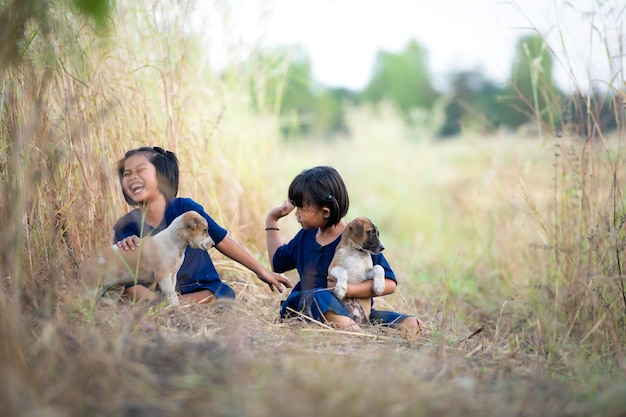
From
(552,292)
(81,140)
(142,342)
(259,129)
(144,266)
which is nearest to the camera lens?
(142,342)

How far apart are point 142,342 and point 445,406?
3.47 ft

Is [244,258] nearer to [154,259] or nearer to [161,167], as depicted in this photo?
[154,259]

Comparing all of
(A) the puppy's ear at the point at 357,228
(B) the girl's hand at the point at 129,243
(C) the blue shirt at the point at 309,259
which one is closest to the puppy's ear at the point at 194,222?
(B) the girl's hand at the point at 129,243

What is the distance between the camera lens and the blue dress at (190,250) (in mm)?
3557

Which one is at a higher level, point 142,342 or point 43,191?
point 43,191

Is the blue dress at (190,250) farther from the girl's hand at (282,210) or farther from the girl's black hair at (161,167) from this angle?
the girl's hand at (282,210)

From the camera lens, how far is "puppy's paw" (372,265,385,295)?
3.34 meters

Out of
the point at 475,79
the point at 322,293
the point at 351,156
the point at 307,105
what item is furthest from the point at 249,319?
the point at 475,79

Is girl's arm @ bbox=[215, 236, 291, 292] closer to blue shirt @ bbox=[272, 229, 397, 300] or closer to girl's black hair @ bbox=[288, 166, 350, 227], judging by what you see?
blue shirt @ bbox=[272, 229, 397, 300]

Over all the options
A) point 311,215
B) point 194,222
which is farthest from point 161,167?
point 311,215

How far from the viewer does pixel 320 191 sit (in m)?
3.46

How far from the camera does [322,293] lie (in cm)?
338

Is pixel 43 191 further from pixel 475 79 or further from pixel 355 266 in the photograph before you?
pixel 475 79

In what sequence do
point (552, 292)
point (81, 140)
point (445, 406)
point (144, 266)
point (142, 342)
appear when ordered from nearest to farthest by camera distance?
point (445, 406), point (142, 342), point (144, 266), point (81, 140), point (552, 292)
